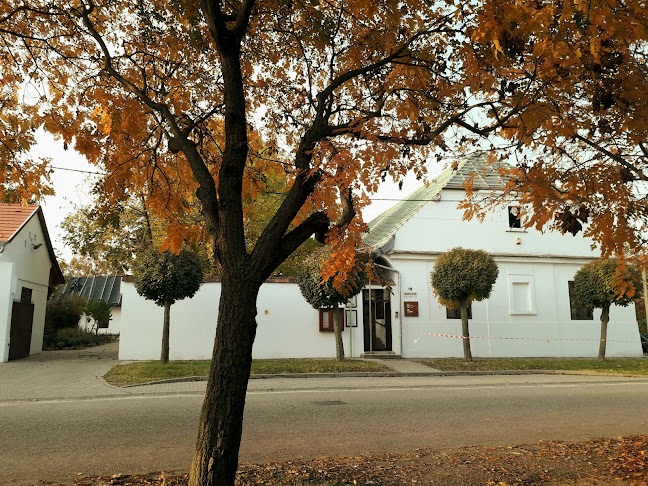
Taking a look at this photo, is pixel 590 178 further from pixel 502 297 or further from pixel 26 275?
pixel 26 275

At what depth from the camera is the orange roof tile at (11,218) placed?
1755cm

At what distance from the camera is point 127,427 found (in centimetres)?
754

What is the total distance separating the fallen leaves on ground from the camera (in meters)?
4.81

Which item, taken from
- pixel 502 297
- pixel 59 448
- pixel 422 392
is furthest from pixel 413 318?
pixel 59 448

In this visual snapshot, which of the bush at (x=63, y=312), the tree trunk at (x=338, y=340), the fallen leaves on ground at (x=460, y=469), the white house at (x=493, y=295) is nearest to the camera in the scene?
the fallen leaves on ground at (x=460, y=469)

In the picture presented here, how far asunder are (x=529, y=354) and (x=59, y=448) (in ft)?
63.4

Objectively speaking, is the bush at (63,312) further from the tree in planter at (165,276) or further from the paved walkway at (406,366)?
the paved walkway at (406,366)

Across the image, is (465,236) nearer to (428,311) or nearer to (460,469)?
(428,311)

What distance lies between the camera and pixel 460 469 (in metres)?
5.35

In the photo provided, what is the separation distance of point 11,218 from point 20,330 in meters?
4.09

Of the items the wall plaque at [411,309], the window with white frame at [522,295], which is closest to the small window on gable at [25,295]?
the wall plaque at [411,309]

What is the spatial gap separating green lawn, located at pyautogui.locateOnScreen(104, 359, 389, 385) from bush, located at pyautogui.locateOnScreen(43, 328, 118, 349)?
10372mm

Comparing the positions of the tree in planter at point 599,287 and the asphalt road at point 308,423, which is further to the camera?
the tree in planter at point 599,287

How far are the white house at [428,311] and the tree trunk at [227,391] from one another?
14.5 metres
